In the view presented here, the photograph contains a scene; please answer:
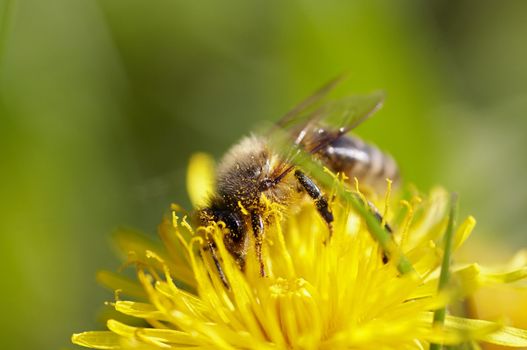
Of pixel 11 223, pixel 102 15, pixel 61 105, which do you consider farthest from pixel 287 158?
pixel 102 15

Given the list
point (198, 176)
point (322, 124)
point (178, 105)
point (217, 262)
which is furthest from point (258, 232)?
point (178, 105)

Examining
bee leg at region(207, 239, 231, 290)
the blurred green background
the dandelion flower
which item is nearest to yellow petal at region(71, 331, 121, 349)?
the dandelion flower

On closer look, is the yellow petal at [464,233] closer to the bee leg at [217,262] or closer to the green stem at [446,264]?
the green stem at [446,264]

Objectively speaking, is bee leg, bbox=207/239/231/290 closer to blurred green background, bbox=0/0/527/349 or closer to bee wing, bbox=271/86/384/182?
bee wing, bbox=271/86/384/182

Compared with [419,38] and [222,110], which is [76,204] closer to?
[222,110]

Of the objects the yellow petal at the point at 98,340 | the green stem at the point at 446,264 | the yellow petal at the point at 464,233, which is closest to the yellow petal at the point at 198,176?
the yellow petal at the point at 98,340
